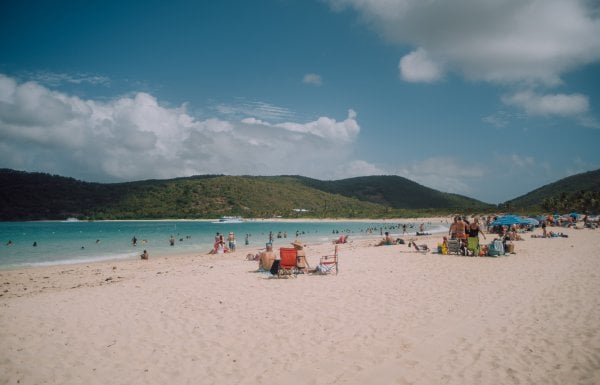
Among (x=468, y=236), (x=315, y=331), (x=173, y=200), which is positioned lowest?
(x=315, y=331)

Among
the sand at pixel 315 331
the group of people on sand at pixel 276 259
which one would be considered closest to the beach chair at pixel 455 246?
the sand at pixel 315 331

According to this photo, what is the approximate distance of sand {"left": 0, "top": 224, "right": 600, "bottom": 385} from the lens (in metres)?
5.07

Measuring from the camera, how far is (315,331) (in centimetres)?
677

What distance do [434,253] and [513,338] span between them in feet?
45.5

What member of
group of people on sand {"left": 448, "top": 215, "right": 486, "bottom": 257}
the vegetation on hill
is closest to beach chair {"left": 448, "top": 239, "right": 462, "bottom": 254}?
group of people on sand {"left": 448, "top": 215, "right": 486, "bottom": 257}

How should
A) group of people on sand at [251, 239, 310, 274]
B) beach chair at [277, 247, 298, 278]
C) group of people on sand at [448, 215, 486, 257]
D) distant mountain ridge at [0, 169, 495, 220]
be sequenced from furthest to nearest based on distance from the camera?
distant mountain ridge at [0, 169, 495, 220], group of people on sand at [448, 215, 486, 257], group of people on sand at [251, 239, 310, 274], beach chair at [277, 247, 298, 278]

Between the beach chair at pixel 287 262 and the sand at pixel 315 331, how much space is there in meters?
0.97

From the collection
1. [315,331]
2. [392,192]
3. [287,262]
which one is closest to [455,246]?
[287,262]

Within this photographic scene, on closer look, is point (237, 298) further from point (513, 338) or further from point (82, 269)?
point (82, 269)

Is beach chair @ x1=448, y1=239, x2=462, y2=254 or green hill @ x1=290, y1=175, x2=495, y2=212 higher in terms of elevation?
green hill @ x1=290, y1=175, x2=495, y2=212

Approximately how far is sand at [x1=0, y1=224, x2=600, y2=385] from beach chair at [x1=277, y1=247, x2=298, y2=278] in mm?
969

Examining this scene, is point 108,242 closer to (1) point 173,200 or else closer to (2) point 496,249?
(2) point 496,249

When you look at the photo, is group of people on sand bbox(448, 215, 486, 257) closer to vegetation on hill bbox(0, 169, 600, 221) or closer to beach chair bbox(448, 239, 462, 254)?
beach chair bbox(448, 239, 462, 254)

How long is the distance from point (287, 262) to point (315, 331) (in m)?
6.37
